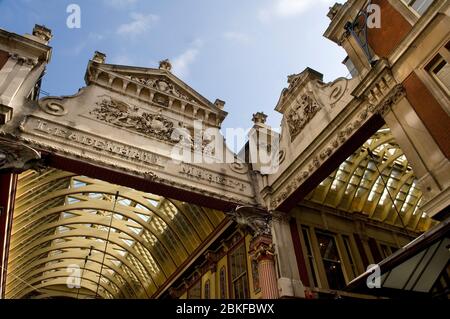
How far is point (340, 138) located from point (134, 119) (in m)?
7.64

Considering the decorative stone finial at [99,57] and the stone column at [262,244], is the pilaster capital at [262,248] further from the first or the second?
the decorative stone finial at [99,57]

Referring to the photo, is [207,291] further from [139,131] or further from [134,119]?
[134,119]

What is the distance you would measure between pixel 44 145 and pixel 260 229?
7871 millimetres

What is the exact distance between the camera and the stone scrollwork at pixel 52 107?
1139cm

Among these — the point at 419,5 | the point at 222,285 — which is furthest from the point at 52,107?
the point at 419,5

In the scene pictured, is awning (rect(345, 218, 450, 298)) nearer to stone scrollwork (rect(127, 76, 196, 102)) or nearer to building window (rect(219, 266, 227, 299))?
building window (rect(219, 266, 227, 299))

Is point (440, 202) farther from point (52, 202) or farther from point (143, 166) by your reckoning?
point (52, 202)

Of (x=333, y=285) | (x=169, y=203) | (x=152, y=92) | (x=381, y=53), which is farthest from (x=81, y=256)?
(x=381, y=53)

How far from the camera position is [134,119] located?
13211mm

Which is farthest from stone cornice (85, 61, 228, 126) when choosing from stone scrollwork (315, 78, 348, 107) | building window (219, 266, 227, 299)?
building window (219, 266, 227, 299)

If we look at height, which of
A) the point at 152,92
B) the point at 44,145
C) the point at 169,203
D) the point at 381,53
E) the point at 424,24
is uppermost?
the point at 152,92

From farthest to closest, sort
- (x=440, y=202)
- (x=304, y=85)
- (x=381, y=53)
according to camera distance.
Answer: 1. (x=304, y=85)
2. (x=381, y=53)
3. (x=440, y=202)

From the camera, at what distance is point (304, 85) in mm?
13719

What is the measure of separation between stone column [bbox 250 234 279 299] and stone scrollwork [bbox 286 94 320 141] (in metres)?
4.28
